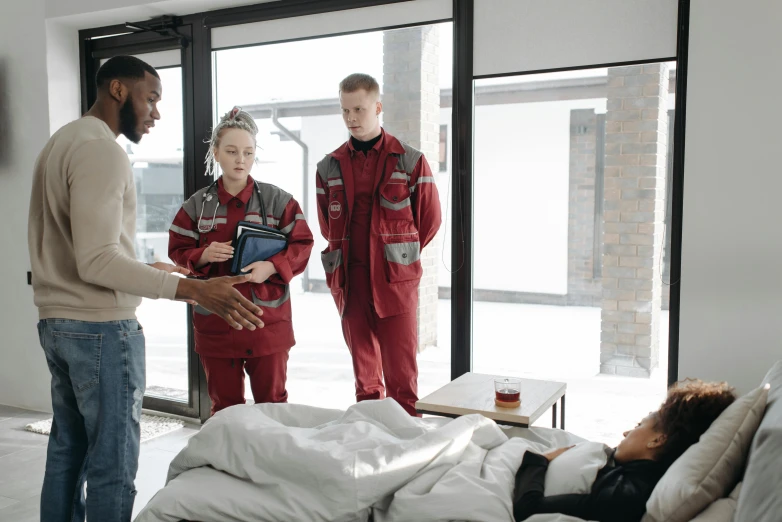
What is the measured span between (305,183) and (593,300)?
1.54 metres

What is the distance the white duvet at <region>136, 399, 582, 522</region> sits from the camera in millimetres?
1439

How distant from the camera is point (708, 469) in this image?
134 centimetres

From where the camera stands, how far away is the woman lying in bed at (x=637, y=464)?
144cm

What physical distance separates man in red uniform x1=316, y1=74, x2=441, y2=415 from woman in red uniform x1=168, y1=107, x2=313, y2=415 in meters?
0.19

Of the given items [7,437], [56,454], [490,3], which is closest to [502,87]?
[490,3]

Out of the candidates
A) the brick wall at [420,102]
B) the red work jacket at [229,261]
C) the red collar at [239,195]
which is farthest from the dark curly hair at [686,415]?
the red collar at [239,195]

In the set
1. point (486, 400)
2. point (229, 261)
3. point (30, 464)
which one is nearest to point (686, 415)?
point (486, 400)

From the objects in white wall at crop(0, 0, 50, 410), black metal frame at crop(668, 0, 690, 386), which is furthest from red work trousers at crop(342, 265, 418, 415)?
white wall at crop(0, 0, 50, 410)

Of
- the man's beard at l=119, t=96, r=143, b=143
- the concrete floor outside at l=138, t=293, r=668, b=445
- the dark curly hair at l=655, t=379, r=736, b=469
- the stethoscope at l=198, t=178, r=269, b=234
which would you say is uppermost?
the man's beard at l=119, t=96, r=143, b=143

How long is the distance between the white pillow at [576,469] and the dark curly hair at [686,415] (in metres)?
0.14

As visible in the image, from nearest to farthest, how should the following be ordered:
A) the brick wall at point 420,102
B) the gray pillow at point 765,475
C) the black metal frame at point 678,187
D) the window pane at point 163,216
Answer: the gray pillow at point 765,475 < the black metal frame at point 678,187 < the brick wall at point 420,102 < the window pane at point 163,216

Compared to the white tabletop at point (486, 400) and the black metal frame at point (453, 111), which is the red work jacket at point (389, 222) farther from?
the white tabletop at point (486, 400)

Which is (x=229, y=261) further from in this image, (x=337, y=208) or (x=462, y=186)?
(x=462, y=186)

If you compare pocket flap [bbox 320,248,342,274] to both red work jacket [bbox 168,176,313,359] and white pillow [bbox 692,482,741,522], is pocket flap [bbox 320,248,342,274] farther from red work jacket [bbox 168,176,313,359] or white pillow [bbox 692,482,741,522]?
white pillow [bbox 692,482,741,522]
